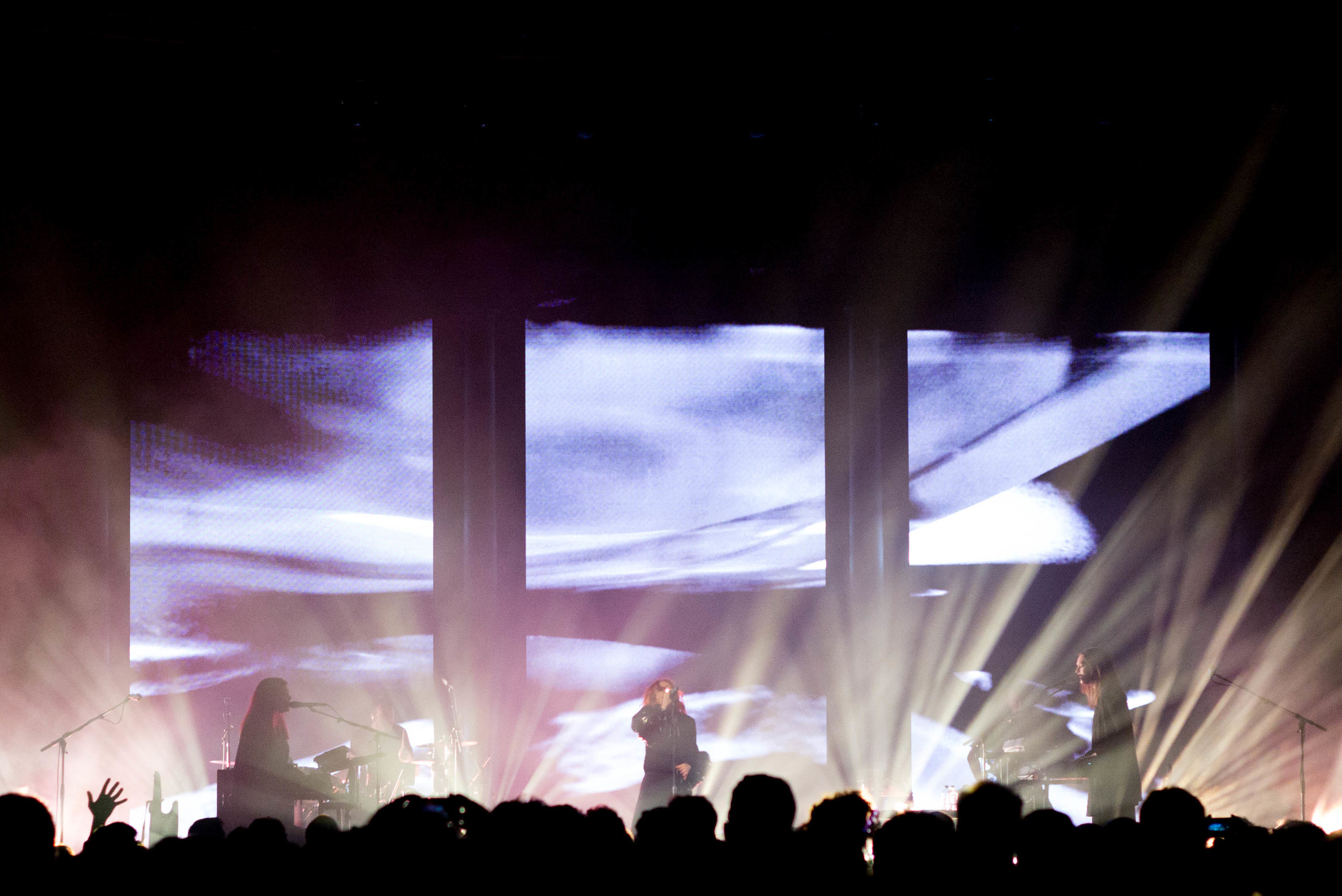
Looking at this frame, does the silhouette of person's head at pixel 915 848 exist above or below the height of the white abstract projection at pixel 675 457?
below

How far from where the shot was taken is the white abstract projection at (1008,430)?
702 cm

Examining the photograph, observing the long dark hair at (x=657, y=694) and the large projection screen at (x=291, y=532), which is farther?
the large projection screen at (x=291, y=532)

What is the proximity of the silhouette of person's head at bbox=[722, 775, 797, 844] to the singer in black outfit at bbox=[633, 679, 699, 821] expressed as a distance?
3.39 metres

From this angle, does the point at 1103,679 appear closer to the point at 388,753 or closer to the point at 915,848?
the point at 915,848

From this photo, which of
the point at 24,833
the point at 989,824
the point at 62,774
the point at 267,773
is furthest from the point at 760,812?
the point at 62,774

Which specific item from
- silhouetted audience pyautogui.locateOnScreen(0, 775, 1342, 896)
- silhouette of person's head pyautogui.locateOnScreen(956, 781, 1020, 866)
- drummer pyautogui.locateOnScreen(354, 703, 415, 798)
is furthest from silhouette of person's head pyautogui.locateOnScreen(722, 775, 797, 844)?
drummer pyautogui.locateOnScreen(354, 703, 415, 798)

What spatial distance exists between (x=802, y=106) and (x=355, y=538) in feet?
12.0

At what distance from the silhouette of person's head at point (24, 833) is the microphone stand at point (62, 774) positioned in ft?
12.4

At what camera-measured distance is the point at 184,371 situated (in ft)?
21.3

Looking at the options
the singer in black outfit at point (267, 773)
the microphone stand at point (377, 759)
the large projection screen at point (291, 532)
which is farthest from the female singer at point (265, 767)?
the large projection screen at point (291, 532)

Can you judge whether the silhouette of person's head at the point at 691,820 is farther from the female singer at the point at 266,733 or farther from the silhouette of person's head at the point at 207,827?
the female singer at the point at 266,733

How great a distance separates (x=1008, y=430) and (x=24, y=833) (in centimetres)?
606

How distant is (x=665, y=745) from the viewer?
5934 mm

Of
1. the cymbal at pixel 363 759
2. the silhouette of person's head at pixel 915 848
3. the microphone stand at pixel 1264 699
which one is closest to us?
the silhouette of person's head at pixel 915 848
